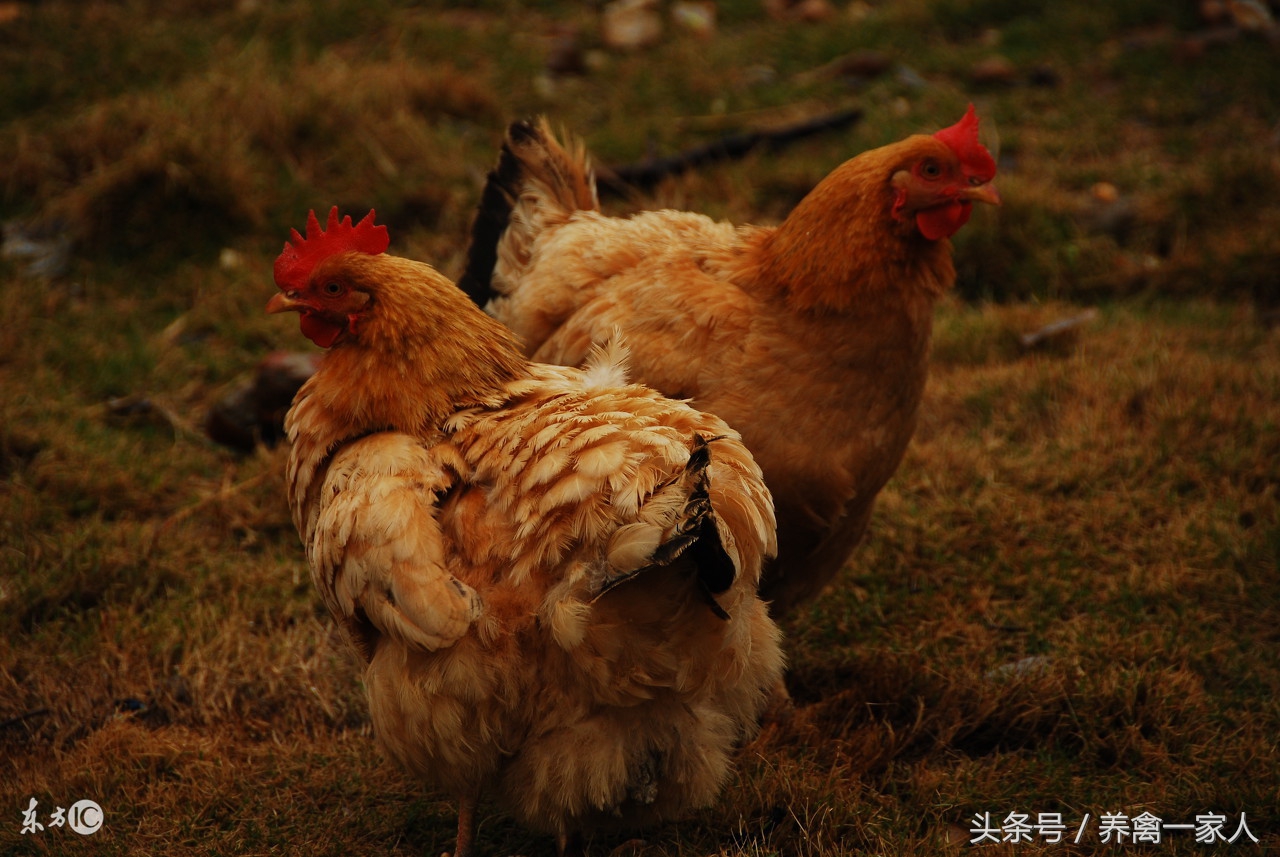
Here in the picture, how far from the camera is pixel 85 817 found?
3.15 metres

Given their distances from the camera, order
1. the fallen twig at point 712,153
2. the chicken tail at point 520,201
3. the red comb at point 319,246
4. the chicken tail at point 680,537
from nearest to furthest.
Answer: the chicken tail at point 680,537 < the red comb at point 319,246 < the chicken tail at point 520,201 < the fallen twig at point 712,153

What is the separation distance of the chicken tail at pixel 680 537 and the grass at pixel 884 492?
1052 mm

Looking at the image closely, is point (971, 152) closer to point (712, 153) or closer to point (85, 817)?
point (85, 817)

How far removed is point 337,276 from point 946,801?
7.44ft

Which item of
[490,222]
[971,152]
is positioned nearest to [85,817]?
[490,222]

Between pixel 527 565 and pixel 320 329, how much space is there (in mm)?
1003

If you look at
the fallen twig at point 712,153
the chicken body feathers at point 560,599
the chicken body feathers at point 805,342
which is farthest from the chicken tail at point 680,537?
the fallen twig at point 712,153

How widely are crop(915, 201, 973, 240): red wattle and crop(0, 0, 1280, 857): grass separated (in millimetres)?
1335

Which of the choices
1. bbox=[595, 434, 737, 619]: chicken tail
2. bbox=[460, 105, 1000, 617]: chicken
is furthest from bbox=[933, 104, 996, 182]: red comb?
bbox=[595, 434, 737, 619]: chicken tail

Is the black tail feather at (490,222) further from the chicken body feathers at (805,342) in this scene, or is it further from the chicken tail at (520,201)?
the chicken body feathers at (805,342)

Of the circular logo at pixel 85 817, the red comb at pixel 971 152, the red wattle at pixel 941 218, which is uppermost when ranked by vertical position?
the red comb at pixel 971 152

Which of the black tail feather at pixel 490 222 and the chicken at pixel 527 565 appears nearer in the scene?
the chicken at pixel 527 565

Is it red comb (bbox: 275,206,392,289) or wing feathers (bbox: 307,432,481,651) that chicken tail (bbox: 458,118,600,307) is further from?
wing feathers (bbox: 307,432,481,651)

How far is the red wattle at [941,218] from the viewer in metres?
3.38
